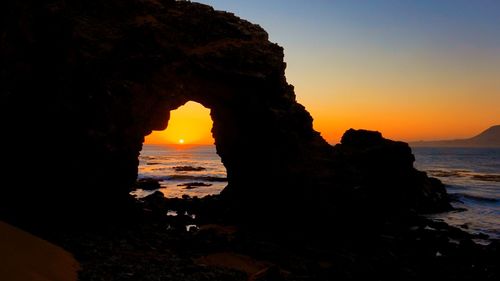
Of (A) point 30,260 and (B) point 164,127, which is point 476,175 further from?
(A) point 30,260

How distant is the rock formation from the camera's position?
19359mm

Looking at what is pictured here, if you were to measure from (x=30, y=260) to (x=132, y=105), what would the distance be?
40.9 ft

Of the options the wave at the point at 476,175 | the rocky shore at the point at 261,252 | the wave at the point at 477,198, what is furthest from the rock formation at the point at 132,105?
the wave at the point at 476,175

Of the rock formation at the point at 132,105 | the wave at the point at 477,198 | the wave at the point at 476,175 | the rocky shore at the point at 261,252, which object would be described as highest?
the rock formation at the point at 132,105

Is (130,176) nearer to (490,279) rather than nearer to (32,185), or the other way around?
(32,185)

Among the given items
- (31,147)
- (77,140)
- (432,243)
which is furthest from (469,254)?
(31,147)

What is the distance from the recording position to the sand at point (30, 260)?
9.78 m

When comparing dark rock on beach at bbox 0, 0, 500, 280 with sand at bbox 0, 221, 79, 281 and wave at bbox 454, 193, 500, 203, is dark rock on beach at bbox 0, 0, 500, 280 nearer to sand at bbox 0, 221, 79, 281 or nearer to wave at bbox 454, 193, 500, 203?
sand at bbox 0, 221, 79, 281

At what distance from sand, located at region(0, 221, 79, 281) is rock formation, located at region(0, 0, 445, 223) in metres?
5.64

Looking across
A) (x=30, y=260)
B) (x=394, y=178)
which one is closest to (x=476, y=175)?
(x=394, y=178)

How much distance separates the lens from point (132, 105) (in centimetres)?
2247

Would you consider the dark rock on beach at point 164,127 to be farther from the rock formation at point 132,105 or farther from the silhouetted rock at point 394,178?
the silhouetted rock at point 394,178

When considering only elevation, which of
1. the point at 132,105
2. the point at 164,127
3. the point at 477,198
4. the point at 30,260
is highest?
the point at 132,105

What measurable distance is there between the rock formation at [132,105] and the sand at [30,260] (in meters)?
5.64
